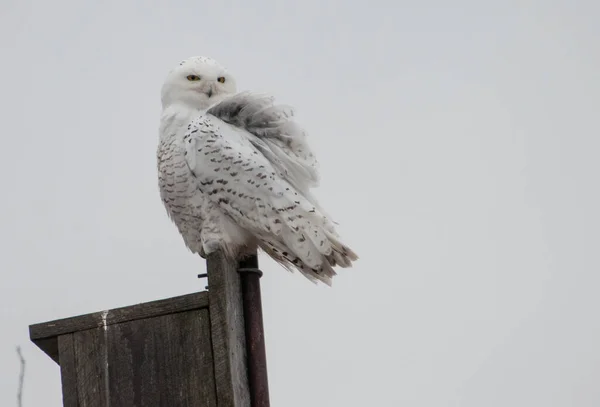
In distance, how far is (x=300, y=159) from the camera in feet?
14.4

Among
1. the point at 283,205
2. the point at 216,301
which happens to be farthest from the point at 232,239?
the point at 216,301

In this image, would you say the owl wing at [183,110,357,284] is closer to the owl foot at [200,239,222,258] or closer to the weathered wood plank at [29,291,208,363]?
the owl foot at [200,239,222,258]

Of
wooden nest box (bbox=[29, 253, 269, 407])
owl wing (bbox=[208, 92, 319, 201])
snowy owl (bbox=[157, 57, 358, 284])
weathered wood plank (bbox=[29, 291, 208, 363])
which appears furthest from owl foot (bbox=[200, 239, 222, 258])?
weathered wood plank (bbox=[29, 291, 208, 363])

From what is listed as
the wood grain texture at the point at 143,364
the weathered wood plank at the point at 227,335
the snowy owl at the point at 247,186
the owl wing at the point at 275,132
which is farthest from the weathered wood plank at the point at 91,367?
the owl wing at the point at 275,132

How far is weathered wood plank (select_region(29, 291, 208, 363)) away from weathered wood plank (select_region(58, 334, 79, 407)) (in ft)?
0.11

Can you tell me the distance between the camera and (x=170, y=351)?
3.51 m

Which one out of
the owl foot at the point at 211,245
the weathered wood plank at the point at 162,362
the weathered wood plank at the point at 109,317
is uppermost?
the owl foot at the point at 211,245

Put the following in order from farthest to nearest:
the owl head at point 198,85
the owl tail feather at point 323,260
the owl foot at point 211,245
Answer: the owl head at point 198,85
the owl foot at point 211,245
the owl tail feather at point 323,260

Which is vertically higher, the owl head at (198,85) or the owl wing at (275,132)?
the owl head at (198,85)

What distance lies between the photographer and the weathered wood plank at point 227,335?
11.2 ft

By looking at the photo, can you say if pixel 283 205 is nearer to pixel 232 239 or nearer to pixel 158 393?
pixel 232 239

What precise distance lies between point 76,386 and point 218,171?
1.12 metres

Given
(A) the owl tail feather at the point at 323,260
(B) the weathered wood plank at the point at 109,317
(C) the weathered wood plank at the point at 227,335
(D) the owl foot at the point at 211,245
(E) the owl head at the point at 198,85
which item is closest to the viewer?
(C) the weathered wood plank at the point at 227,335

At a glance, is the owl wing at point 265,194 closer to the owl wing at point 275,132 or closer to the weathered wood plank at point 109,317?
the owl wing at point 275,132
